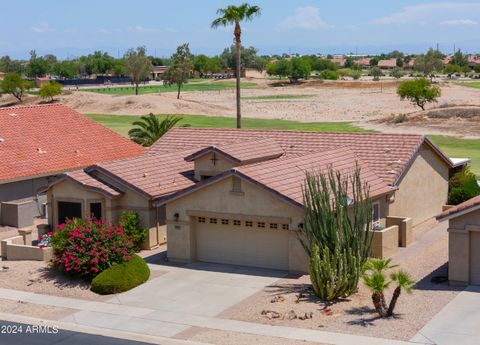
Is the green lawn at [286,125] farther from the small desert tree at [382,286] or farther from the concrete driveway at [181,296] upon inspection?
the small desert tree at [382,286]

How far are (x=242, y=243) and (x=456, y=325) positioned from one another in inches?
358

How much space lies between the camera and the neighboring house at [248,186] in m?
28.0

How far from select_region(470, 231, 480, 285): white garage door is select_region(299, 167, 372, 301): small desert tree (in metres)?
2.94

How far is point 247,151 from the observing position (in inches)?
1335

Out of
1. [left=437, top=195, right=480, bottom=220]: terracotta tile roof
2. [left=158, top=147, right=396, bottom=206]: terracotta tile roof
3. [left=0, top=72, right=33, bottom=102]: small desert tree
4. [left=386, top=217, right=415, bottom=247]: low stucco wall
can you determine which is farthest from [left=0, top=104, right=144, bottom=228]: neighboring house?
[left=0, top=72, right=33, bottom=102]: small desert tree

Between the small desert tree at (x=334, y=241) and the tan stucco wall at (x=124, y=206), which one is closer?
the small desert tree at (x=334, y=241)

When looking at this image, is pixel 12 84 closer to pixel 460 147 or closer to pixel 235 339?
pixel 460 147

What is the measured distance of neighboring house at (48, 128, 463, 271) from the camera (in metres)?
28.0

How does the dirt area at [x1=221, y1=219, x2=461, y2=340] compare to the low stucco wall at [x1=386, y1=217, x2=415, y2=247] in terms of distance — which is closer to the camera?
the dirt area at [x1=221, y1=219, x2=461, y2=340]

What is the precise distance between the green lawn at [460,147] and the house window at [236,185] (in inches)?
1007

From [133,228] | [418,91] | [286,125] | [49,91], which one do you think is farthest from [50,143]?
[49,91]

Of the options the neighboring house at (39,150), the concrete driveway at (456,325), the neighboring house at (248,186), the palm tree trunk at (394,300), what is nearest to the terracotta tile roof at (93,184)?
the neighboring house at (248,186)

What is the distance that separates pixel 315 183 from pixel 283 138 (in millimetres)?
13278

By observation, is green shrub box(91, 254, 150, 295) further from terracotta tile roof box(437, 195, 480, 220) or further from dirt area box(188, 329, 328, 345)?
terracotta tile roof box(437, 195, 480, 220)
